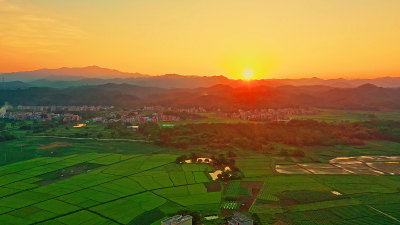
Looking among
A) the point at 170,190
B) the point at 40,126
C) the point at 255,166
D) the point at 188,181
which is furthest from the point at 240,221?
the point at 40,126

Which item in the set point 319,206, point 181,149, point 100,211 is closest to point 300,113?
point 181,149

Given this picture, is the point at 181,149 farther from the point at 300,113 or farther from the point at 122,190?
the point at 300,113

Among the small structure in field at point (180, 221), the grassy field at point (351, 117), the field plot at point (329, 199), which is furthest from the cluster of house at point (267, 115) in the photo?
the small structure in field at point (180, 221)

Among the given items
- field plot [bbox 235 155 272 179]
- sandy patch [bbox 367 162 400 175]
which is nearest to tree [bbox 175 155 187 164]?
field plot [bbox 235 155 272 179]

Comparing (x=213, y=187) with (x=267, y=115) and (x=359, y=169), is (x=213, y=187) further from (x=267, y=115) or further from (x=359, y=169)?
(x=267, y=115)

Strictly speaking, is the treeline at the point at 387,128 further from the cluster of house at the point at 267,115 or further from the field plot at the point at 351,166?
the cluster of house at the point at 267,115

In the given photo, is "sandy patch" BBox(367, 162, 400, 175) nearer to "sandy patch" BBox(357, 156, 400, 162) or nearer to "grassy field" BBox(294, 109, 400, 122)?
"sandy patch" BBox(357, 156, 400, 162)
